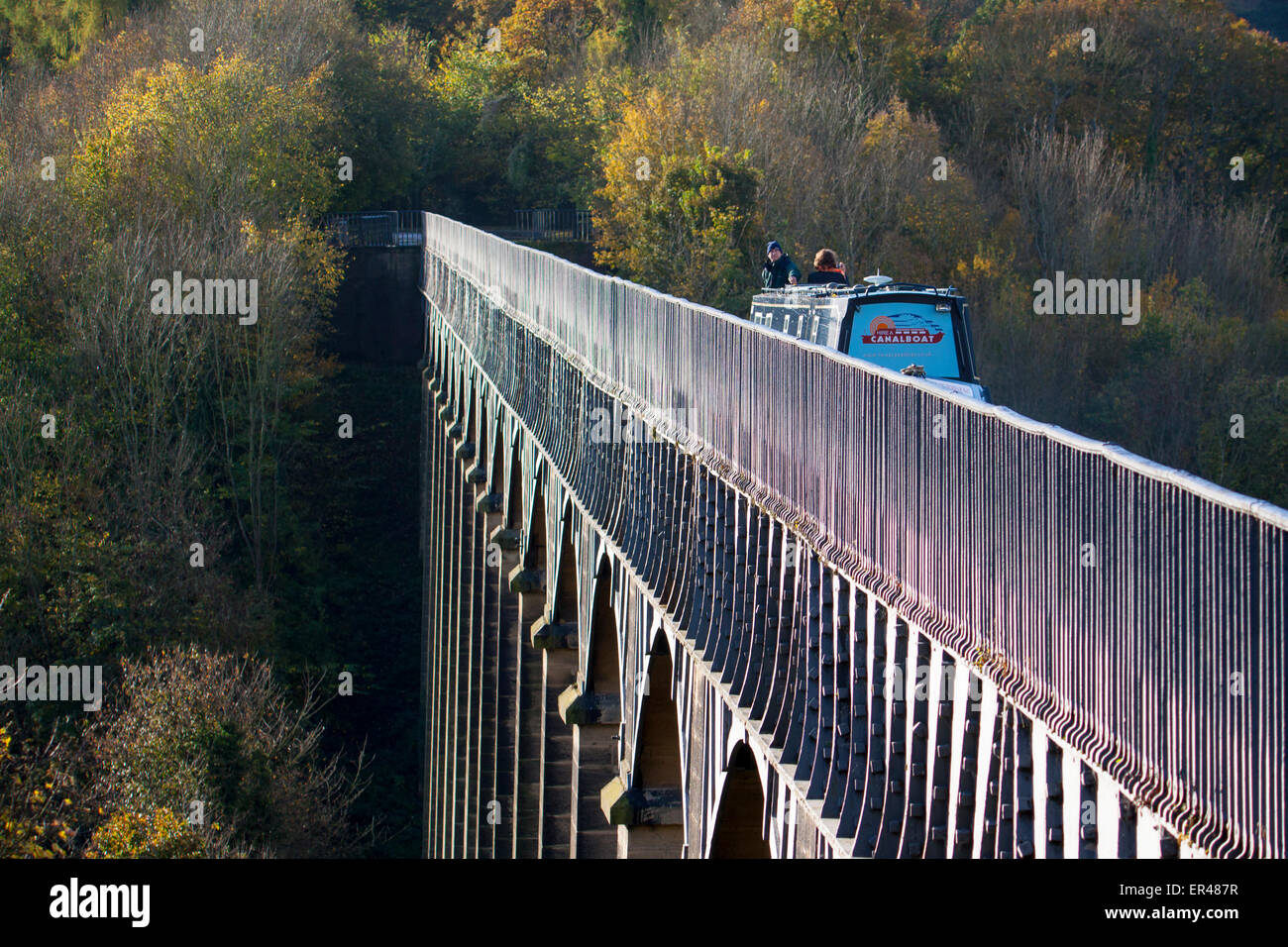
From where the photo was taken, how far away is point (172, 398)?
35.1 metres

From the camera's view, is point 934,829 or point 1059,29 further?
point 1059,29

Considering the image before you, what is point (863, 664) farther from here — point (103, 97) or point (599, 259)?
point (103, 97)

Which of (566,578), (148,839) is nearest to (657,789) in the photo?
(566,578)

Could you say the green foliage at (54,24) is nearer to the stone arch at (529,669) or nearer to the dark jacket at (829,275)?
the stone arch at (529,669)

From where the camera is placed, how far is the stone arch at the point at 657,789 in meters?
12.0

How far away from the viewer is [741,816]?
9461mm

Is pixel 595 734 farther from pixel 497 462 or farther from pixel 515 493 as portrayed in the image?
pixel 497 462

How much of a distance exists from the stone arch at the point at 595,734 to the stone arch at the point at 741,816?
577 cm

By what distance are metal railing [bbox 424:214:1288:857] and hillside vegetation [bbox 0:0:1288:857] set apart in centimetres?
1402

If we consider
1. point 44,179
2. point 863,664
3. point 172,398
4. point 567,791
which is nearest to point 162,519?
point 172,398

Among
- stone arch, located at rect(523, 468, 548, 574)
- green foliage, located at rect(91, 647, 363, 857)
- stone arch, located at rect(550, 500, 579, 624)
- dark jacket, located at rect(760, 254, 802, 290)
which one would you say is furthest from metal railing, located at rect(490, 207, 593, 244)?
stone arch, located at rect(550, 500, 579, 624)

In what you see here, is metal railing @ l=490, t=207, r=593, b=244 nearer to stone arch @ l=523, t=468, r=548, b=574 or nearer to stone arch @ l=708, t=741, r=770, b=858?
stone arch @ l=523, t=468, r=548, b=574

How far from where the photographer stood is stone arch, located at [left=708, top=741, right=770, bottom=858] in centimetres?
915
